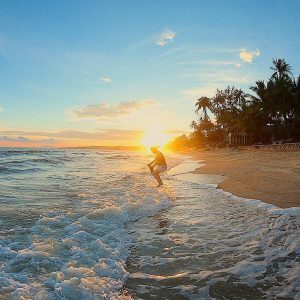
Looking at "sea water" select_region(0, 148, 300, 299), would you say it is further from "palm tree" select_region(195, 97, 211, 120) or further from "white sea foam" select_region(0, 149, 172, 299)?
"palm tree" select_region(195, 97, 211, 120)

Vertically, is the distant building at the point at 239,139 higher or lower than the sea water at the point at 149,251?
higher

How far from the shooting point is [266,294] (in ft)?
12.3

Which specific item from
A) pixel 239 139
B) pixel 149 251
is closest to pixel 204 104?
pixel 239 139

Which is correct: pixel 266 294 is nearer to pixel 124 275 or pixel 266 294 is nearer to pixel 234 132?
pixel 124 275

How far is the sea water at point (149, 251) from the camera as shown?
3.97 meters

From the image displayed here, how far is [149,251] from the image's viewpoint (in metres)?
5.48

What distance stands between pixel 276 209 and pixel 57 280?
5862 millimetres

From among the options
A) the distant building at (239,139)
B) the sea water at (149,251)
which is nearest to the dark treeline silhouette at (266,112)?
the distant building at (239,139)

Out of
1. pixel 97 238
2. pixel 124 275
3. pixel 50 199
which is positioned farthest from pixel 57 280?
pixel 50 199

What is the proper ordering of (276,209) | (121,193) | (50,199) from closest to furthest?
1. (276,209)
2. (50,199)
3. (121,193)

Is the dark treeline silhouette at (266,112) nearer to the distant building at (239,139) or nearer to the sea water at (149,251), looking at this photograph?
the distant building at (239,139)

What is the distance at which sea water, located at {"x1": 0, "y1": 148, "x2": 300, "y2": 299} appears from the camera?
397 centimetres

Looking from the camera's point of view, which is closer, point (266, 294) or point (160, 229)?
point (266, 294)

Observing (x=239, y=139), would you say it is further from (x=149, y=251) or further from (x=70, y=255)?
(x=70, y=255)
